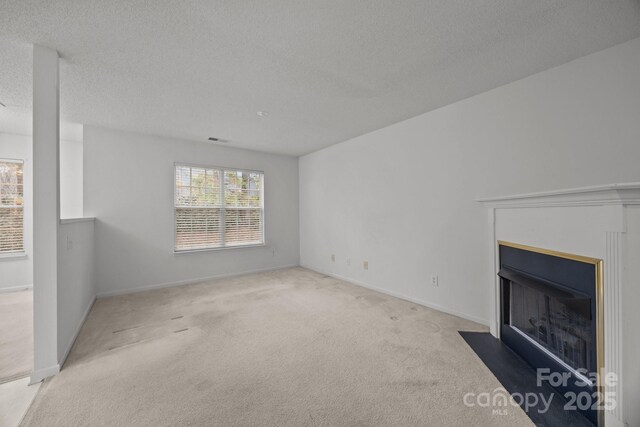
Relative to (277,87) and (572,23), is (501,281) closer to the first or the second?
(572,23)

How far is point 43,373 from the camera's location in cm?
189

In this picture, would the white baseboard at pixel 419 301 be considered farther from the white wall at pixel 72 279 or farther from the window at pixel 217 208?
the white wall at pixel 72 279

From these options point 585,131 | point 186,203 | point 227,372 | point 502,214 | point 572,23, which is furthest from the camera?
point 186,203

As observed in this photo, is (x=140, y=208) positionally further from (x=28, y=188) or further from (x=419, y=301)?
(x=419, y=301)

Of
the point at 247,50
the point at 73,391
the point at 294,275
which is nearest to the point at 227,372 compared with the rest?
the point at 73,391

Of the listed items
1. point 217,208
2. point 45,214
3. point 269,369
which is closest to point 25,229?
point 217,208

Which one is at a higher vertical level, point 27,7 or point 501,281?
point 27,7

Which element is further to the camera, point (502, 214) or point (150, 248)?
point (150, 248)

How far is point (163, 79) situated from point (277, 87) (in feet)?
3.44

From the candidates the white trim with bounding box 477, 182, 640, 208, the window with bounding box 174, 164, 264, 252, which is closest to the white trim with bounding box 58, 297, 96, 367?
the window with bounding box 174, 164, 264, 252

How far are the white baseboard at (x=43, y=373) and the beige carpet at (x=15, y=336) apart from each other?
0.17 meters

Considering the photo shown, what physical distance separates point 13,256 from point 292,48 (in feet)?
17.3

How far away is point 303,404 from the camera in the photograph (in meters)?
1.62

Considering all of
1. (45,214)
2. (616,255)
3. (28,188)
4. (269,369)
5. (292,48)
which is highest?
(292,48)
